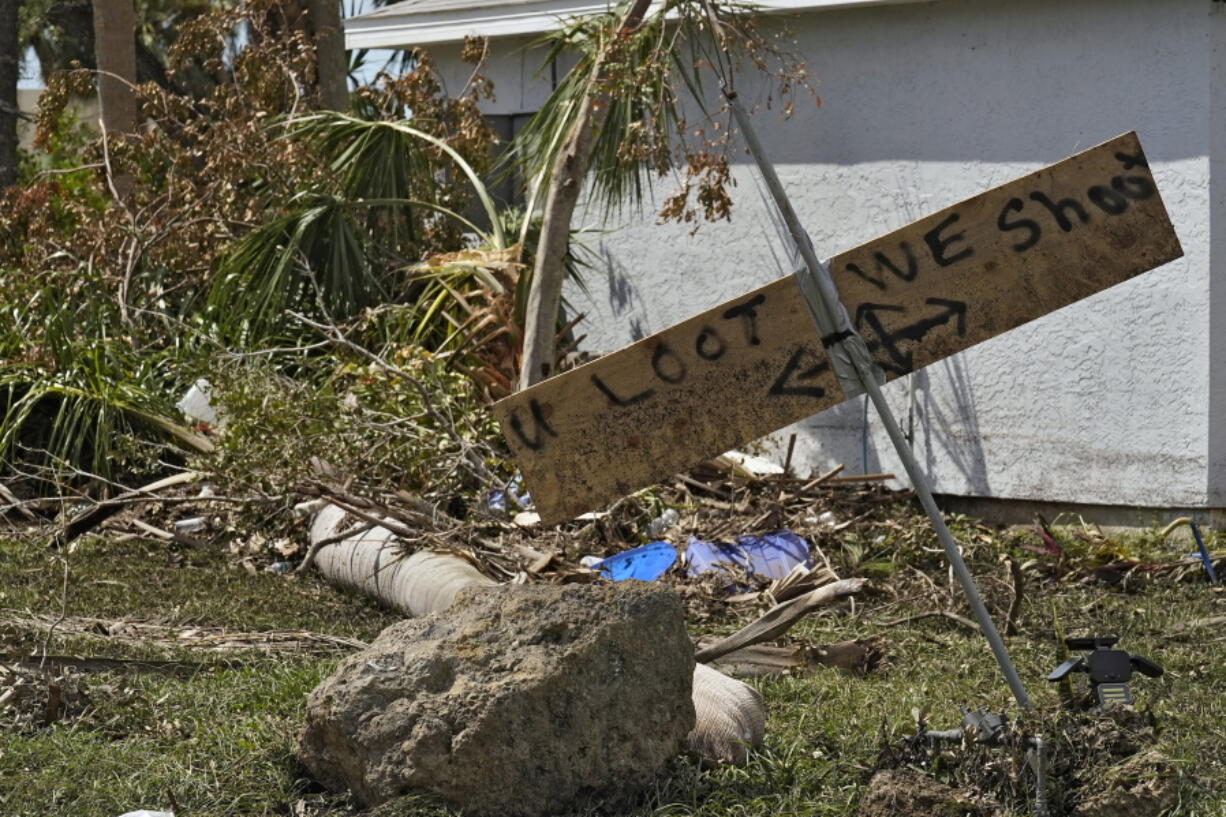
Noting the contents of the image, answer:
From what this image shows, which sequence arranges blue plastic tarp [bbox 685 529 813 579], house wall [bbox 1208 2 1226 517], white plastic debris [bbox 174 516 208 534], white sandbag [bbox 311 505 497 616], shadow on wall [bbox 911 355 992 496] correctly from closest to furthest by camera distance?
1. white sandbag [bbox 311 505 497 616]
2. blue plastic tarp [bbox 685 529 813 579]
3. house wall [bbox 1208 2 1226 517]
4. white plastic debris [bbox 174 516 208 534]
5. shadow on wall [bbox 911 355 992 496]

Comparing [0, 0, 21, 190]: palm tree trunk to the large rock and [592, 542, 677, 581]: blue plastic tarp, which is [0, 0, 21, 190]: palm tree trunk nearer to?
[592, 542, 677, 581]: blue plastic tarp

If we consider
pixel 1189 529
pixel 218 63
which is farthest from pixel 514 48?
pixel 1189 529

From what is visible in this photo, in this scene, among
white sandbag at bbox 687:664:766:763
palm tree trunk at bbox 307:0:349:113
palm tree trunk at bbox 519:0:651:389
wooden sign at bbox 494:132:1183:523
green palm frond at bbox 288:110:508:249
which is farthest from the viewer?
palm tree trunk at bbox 307:0:349:113

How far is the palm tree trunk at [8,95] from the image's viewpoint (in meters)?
14.2

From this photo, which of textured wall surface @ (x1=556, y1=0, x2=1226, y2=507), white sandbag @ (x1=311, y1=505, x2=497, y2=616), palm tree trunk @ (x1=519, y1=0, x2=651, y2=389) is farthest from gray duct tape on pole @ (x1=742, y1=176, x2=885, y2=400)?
textured wall surface @ (x1=556, y1=0, x2=1226, y2=507)

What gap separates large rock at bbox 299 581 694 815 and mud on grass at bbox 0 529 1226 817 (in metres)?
0.10

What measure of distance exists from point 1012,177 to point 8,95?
33.2ft

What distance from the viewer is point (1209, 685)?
16.8 ft

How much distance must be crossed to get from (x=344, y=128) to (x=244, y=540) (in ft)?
11.0

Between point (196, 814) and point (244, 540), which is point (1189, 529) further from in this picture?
point (196, 814)

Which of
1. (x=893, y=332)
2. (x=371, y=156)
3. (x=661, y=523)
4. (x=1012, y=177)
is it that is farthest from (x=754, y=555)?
(x=371, y=156)

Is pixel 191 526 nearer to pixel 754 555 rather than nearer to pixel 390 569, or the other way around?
pixel 390 569

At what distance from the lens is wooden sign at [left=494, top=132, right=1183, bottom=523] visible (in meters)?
3.58

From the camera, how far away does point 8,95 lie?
14359 millimetres
